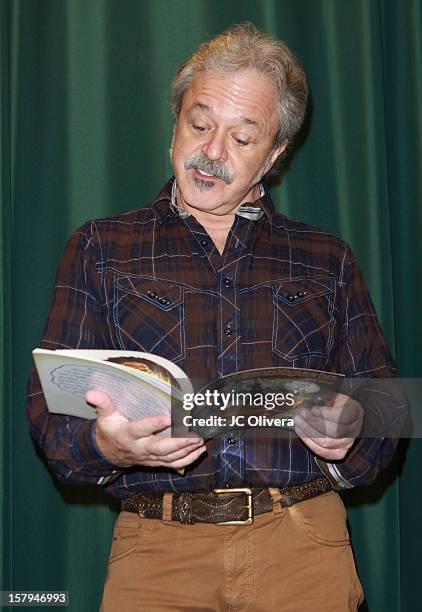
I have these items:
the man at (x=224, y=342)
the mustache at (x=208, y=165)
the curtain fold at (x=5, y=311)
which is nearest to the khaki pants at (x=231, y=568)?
the man at (x=224, y=342)

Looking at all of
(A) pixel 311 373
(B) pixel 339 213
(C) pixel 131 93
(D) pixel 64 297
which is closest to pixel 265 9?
(C) pixel 131 93

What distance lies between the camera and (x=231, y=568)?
4.56 ft

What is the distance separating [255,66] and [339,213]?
53 centimetres

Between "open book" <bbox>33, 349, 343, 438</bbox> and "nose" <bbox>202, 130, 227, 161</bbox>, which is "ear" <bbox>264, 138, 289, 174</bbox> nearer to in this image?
"nose" <bbox>202, 130, 227, 161</bbox>

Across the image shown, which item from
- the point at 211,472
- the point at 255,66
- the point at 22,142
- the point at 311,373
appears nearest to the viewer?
the point at 311,373

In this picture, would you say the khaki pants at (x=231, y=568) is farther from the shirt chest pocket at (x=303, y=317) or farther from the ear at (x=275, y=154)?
the ear at (x=275, y=154)

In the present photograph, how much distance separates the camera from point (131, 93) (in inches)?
78.6

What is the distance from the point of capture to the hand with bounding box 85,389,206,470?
3.79ft

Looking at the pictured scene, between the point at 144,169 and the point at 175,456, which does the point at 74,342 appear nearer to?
the point at 175,456

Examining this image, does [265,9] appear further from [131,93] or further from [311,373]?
[311,373]

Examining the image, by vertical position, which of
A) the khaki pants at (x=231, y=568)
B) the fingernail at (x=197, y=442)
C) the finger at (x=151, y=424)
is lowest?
the khaki pants at (x=231, y=568)

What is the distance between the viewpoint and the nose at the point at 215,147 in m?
1.57

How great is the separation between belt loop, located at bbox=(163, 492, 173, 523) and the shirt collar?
1.81ft

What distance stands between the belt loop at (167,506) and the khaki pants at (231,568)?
2 centimetres
